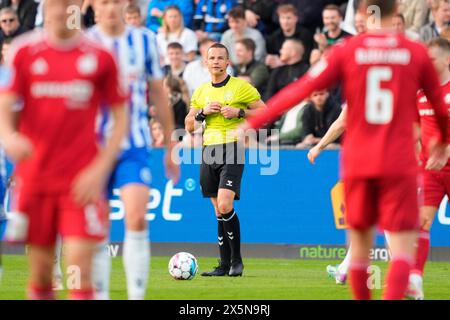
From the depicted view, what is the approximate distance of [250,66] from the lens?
19.4m

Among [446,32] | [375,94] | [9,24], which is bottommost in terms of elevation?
[375,94]

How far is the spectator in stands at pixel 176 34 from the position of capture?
65.8 feet

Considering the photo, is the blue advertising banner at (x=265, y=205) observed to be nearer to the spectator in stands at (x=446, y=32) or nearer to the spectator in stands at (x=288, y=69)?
the spectator in stands at (x=288, y=69)

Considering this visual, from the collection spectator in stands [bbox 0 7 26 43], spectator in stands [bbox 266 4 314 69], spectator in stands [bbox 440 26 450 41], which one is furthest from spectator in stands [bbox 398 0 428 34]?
spectator in stands [bbox 0 7 26 43]

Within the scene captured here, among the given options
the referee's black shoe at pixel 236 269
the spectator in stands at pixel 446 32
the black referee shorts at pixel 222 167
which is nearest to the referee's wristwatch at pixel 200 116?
the black referee shorts at pixel 222 167

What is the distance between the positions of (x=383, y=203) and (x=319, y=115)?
9.46 metres

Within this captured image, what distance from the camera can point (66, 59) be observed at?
7.62 m

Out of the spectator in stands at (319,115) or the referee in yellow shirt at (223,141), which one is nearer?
the referee in yellow shirt at (223,141)

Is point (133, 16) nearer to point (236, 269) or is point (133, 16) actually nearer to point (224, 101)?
point (224, 101)

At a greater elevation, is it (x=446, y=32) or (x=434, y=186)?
(x=446, y=32)

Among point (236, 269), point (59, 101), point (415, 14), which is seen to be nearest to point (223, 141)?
point (236, 269)

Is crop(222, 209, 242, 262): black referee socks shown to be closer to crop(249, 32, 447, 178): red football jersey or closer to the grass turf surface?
the grass turf surface

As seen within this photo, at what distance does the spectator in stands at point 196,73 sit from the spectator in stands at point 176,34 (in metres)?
0.57

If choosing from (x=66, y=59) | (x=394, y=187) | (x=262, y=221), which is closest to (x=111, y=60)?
(x=66, y=59)
